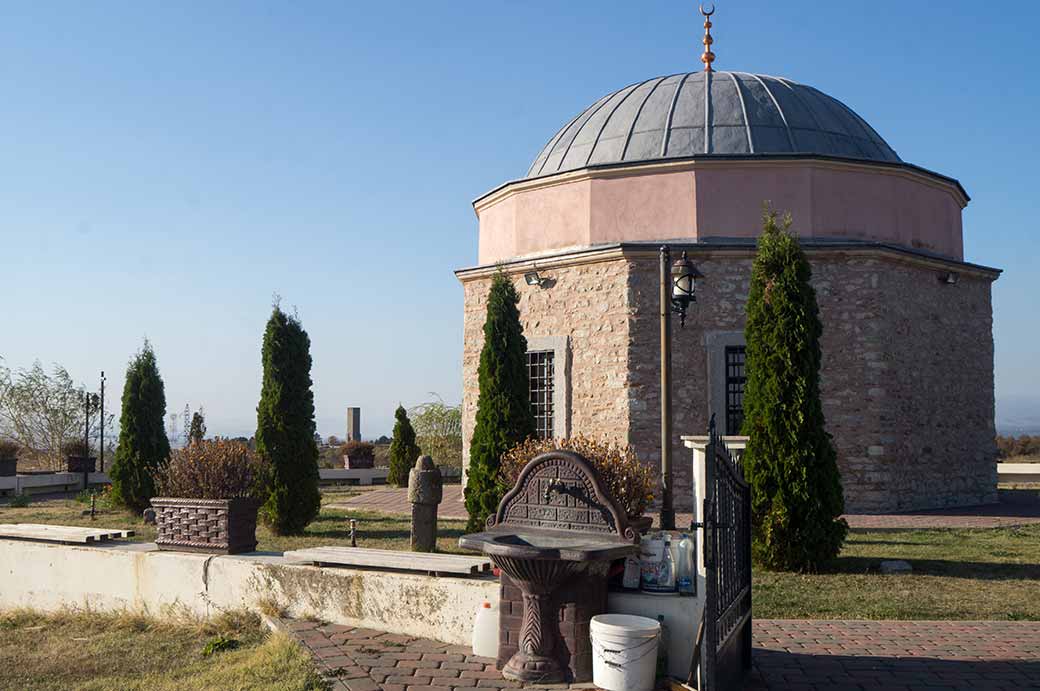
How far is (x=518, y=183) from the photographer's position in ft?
58.6

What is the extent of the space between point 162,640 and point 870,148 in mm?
16386

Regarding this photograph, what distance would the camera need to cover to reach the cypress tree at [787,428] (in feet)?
33.1

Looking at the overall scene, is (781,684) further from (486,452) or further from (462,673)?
(486,452)

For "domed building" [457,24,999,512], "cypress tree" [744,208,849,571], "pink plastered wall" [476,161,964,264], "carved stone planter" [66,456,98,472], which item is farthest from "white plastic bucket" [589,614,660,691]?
"carved stone planter" [66,456,98,472]

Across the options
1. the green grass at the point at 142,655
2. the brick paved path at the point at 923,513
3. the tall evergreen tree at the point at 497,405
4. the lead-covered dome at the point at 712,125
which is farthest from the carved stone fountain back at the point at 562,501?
the lead-covered dome at the point at 712,125

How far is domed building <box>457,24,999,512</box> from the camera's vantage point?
1541 cm

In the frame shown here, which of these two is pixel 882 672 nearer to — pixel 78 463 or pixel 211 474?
pixel 211 474

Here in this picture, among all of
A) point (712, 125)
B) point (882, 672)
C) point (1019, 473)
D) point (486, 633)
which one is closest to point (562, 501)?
point (486, 633)

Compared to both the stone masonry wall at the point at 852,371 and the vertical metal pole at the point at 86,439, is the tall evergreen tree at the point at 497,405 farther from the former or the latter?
the vertical metal pole at the point at 86,439

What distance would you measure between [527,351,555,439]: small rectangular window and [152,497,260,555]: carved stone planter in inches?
339

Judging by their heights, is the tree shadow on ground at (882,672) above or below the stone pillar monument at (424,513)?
below

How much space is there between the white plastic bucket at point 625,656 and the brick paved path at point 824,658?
33 cm

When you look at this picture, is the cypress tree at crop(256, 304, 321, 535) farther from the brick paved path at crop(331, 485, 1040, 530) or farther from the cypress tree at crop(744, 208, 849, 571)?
the cypress tree at crop(744, 208, 849, 571)

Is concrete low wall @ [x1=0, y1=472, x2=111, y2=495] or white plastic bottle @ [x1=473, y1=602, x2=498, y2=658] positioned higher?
white plastic bottle @ [x1=473, y1=602, x2=498, y2=658]
